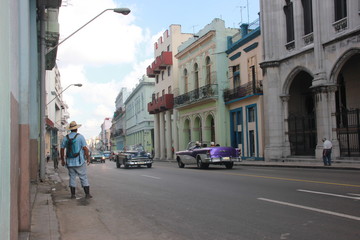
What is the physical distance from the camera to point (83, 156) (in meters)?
10.3

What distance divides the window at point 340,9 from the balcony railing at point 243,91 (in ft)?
29.7

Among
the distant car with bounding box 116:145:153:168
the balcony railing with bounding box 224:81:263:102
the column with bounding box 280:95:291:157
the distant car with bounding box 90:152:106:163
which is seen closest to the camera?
the distant car with bounding box 116:145:153:168

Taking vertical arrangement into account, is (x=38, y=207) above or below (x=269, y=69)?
below

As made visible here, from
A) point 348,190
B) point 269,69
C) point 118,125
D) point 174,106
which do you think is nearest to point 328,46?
point 269,69

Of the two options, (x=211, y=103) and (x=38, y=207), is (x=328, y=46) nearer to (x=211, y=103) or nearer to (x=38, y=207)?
(x=211, y=103)

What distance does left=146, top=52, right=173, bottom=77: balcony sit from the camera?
49688 mm

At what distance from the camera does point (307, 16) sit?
87.9 ft

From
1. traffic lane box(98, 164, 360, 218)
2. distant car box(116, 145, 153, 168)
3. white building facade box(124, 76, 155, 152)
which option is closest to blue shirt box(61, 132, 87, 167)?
traffic lane box(98, 164, 360, 218)

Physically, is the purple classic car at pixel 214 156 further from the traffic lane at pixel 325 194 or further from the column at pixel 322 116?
the traffic lane at pixel 325 194

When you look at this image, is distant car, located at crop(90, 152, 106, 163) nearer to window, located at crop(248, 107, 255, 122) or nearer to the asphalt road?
window, located at crop(248, 107, 255, 122)

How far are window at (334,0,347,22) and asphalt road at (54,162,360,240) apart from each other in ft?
49.0

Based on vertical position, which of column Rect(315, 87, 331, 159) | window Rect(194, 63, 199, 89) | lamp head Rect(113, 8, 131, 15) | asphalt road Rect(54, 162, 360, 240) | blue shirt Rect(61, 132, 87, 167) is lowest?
asphalt road Rect(54, 162, 360, 240)

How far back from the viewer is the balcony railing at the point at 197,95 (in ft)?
124

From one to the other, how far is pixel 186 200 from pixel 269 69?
2116 centimetres
